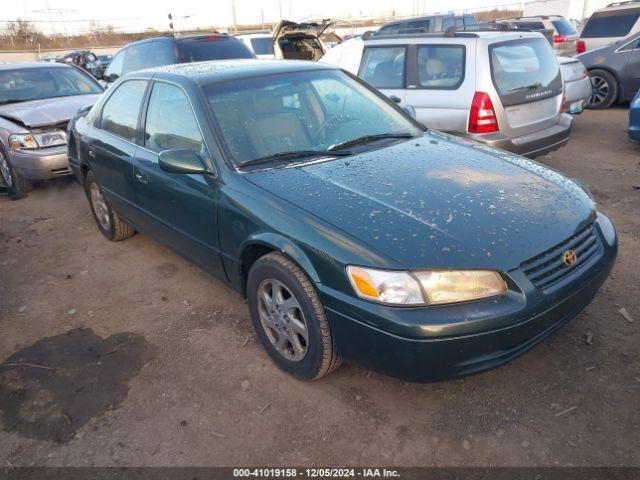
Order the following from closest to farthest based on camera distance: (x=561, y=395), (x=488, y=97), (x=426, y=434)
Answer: (x=426, y=434) < (x=561, y=395) < (x=488, y=97)

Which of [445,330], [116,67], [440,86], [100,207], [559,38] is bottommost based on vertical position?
[100,207]

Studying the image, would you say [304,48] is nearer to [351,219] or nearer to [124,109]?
[124,109]

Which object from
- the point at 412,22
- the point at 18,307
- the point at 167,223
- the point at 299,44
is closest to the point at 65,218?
the point at 18,307

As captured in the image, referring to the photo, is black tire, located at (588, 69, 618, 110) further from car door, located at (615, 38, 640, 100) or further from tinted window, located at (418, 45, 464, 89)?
tinted window, located at (418, 45, 464, 89)

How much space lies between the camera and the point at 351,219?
241 centimetres

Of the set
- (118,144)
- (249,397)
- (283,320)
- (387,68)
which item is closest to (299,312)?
(283,320)

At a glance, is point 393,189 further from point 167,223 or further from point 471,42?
point 471,42

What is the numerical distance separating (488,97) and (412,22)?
32.8 feet

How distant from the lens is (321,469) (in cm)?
225

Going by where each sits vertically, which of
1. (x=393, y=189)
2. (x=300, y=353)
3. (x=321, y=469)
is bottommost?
(x=321, y=469)

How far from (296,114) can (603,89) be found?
8.45 metres

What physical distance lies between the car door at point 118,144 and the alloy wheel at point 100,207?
0.28 metres

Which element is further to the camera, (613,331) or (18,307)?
(18,307)

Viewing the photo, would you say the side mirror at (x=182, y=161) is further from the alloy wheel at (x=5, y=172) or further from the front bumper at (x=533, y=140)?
the alloy wheel at (x=5, y=172)
